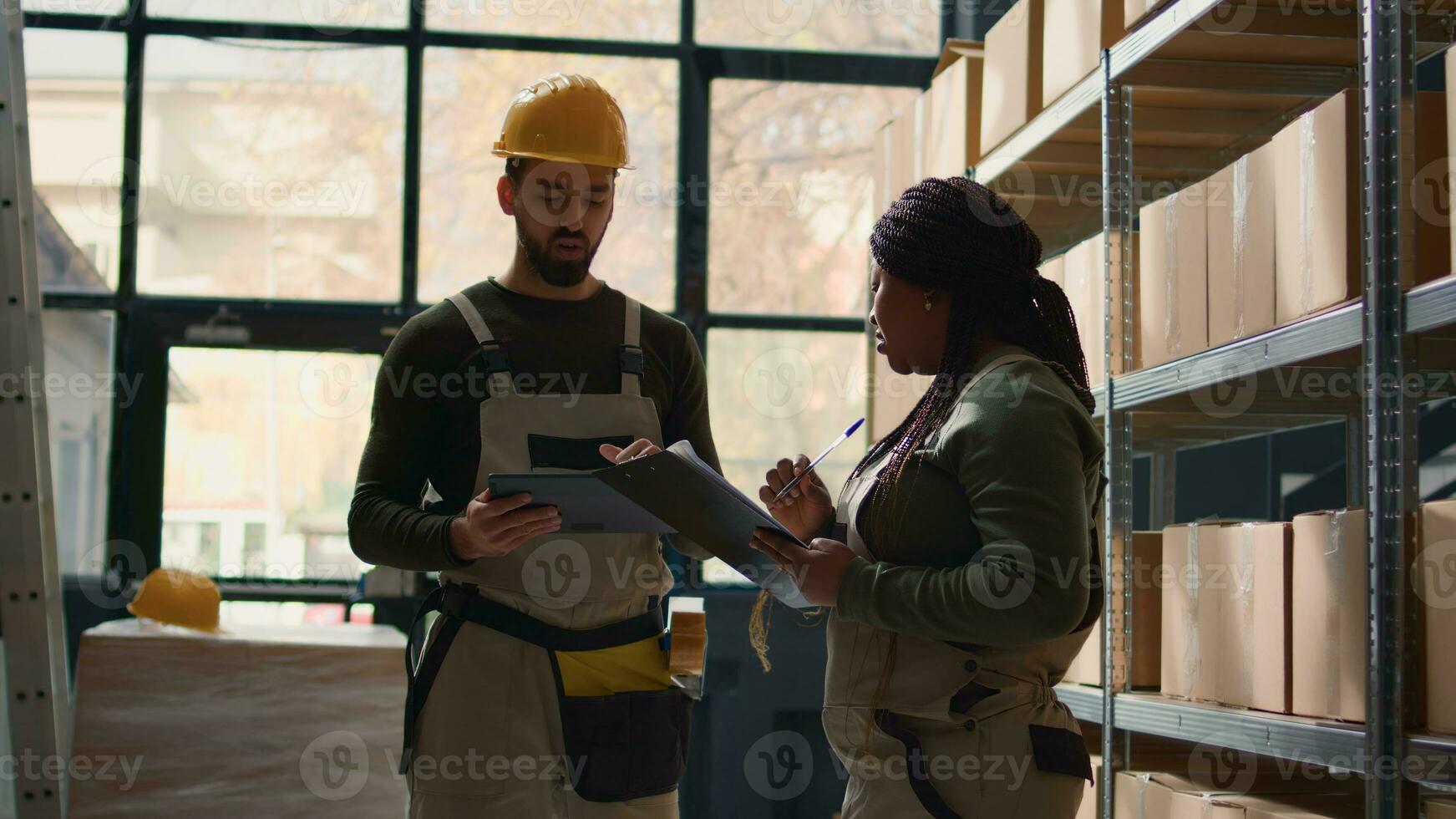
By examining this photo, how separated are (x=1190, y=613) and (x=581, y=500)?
1267 mm

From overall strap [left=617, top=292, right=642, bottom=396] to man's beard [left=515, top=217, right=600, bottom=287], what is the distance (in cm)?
11

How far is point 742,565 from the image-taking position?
1.58 meters

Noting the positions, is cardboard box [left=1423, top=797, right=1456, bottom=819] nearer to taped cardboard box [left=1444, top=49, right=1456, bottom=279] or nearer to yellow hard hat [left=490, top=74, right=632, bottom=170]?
taped cardboard box [left=1444, top=49, right=1456, bottom=279]

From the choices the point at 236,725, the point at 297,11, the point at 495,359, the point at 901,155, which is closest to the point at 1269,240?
the point at 495,359

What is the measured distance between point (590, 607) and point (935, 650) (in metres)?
0.59

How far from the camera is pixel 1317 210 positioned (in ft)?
6.31

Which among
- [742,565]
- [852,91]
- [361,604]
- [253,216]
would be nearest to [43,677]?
[742,565]

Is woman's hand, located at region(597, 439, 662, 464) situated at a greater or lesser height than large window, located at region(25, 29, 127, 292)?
lesser

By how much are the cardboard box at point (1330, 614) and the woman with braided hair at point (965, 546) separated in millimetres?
600

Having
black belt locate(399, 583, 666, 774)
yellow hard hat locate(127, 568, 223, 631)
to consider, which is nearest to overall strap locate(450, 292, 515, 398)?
black belt locate(399, 583, 666, 774)

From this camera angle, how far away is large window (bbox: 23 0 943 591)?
4168 millimetres

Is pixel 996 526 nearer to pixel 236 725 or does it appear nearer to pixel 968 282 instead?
pixel 968 282

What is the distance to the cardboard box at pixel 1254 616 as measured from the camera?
6.62 feet

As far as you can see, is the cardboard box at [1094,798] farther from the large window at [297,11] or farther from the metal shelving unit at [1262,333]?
the large window at [297,11]
